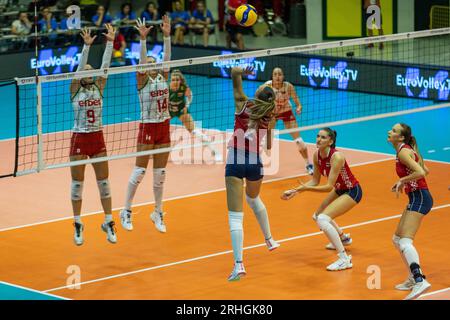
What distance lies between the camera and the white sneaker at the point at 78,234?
15352 mm

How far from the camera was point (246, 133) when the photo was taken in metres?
13.9

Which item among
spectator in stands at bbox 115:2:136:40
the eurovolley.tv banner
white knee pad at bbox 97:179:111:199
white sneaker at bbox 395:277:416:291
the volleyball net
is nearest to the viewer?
white sneaker at bbox 395:277:416:291

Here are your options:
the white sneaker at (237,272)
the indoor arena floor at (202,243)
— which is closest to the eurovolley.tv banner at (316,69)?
the indoor arena floor at (202,243)

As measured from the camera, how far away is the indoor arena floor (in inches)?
552

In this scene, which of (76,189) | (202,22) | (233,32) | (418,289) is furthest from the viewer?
(202,22)

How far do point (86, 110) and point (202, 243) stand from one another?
111 inches

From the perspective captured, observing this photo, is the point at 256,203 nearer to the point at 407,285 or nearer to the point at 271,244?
the point at 271,244

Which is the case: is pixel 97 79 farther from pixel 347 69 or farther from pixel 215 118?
pixel 347 69

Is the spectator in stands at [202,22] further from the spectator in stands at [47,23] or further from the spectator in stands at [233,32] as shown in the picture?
the spectator in stands at [47,23]

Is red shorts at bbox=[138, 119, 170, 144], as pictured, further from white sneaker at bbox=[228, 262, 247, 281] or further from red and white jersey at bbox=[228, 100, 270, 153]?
white sneaker at bbox=[228, 262, 247, 281]

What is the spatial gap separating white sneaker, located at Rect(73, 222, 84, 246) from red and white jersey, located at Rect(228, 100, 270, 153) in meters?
2.84

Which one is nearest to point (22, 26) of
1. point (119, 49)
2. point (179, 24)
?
point (119, 49)

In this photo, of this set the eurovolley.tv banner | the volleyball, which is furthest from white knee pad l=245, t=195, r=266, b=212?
the eurovolley.tv banner

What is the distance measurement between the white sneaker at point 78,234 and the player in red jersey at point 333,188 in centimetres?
331
